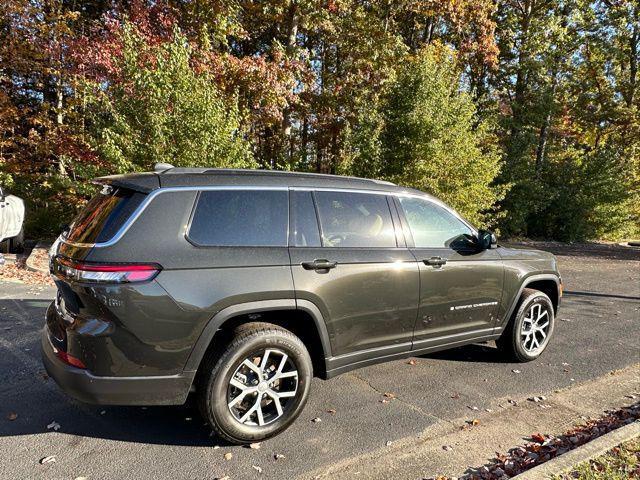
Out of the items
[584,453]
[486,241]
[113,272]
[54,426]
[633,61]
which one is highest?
[633,61]

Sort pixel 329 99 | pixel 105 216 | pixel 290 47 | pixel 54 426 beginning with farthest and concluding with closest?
pixel 329 99
pixel 290 47
pixel 54 426
pixel 105 216

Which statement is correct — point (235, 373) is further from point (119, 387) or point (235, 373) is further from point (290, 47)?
point (290, 47)

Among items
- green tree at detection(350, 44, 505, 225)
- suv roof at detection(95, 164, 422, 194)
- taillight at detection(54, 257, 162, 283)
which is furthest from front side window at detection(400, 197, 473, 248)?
green tree at detection(350, 44, 505, 225)

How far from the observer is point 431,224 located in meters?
4.18

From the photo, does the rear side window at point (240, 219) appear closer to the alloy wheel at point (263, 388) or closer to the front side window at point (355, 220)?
the front side window at point (355, 220)

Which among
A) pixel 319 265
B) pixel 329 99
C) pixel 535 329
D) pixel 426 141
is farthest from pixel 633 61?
pixel 319 265

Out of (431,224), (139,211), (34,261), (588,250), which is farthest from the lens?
(588,250)

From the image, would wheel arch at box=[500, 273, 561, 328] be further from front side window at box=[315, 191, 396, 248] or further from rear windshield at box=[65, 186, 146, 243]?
rear windshield at box=[65, 186, 146, 243]

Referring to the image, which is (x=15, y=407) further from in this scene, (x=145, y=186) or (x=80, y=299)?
(x=145, y=186)

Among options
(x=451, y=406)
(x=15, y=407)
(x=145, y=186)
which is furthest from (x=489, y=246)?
(x=15, y=407)

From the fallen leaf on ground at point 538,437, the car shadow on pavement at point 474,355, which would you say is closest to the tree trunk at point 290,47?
the car shadow on pavement at point 474,355

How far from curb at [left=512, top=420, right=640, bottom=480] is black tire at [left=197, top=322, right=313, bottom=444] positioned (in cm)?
147

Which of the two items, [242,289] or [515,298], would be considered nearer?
[242,289]

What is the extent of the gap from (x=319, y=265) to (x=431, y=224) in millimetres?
1335
